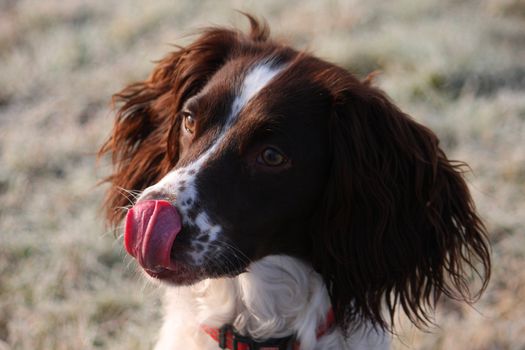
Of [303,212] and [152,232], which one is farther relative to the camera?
[303,212]

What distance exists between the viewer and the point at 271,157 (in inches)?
104

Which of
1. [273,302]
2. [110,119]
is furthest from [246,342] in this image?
[110,119]

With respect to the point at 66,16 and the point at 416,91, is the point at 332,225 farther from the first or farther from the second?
the point at 66,16

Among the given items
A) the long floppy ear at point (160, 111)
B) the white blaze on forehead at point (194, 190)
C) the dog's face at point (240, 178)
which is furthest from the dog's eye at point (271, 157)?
the long floppy ear at point (160, 111)

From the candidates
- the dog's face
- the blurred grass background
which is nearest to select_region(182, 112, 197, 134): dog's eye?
the dog's face

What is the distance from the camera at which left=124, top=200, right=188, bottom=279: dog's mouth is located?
239 cm

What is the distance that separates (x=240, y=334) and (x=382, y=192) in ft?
2.41

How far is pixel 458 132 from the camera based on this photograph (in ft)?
18.6

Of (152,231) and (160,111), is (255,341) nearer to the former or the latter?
(152,231)

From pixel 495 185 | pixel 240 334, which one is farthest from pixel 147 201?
pixel 495 185

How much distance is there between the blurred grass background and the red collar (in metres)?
0.63

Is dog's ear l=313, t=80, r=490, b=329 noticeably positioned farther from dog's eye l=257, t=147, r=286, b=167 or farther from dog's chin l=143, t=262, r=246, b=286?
dog's chin l=143, t=262, r=246, b=286

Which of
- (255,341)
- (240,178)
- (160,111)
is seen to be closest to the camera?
(240,178)

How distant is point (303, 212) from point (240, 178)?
0.96ft
